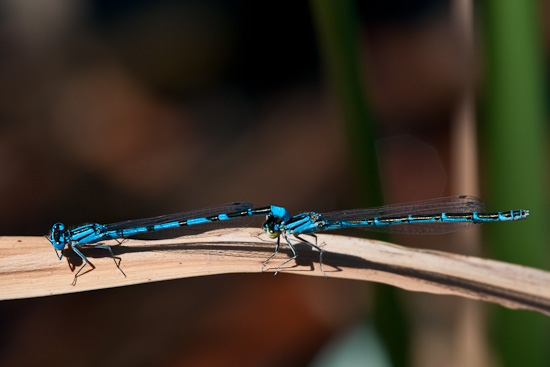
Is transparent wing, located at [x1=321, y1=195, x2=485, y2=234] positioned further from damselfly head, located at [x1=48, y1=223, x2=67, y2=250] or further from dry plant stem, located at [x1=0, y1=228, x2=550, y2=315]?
damselfly head, located at [x1=48, y1=223, x2=67, y2=250]

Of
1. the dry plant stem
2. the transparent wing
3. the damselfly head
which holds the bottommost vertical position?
the dry plant stem

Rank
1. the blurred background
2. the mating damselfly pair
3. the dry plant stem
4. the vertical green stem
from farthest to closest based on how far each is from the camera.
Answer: the blurred background, the mating damselfly pair, the dry plant stem, the vertical green stem

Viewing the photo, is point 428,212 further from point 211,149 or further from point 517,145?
point 211,149

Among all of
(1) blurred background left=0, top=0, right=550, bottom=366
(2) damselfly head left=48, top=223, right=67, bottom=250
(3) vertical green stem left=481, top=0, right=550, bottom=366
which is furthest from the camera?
(1) blurred background left=0, top=0, right=550, bottom=366

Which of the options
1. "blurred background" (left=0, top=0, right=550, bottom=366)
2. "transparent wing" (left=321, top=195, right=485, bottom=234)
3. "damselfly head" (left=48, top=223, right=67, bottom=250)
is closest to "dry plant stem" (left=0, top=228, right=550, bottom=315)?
"damselfly head" (left=48, top=223, right=67, bottom=250)

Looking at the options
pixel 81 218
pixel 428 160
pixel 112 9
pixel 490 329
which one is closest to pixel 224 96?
pixel 112 9

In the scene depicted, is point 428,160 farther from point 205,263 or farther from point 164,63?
point 205,263

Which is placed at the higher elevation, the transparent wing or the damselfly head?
the transparent wing
